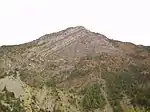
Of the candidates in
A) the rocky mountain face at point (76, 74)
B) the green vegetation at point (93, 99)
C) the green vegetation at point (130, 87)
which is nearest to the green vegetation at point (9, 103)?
the rocky mountain face at point (76, 74)

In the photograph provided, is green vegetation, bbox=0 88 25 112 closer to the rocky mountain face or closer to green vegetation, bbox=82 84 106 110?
the rocky mountain face

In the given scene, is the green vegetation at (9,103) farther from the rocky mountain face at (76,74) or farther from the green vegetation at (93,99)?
the green vegetation at (93,99)

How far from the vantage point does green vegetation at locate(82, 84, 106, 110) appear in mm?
40250

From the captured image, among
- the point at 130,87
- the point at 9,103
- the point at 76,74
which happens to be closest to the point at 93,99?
the point at 130,87

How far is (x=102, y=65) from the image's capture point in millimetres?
47438

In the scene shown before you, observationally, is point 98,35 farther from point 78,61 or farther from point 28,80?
point 28,80

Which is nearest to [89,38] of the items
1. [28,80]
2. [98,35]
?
[98,35]

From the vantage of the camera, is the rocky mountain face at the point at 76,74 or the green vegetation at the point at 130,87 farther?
the green vegetation at the point at 130,87

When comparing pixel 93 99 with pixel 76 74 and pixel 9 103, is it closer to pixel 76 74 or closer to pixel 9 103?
pixel 76 74

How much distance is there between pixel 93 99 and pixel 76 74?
21.7 feet

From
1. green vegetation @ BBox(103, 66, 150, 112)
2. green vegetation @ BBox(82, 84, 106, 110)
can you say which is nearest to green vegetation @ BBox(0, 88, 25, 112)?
green vegetation @ BBox(82, 84, 106, 110)

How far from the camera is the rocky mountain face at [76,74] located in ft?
128

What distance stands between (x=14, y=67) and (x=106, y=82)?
454 inches

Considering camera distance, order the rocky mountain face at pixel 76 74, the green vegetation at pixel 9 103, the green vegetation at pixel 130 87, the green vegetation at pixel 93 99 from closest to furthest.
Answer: the green vegetation at pixel 9 103 → the rocky mountain face at pixel 76 74 → the green vegetation at pixel 93 99 → the green vegetation at pixel 130 87
